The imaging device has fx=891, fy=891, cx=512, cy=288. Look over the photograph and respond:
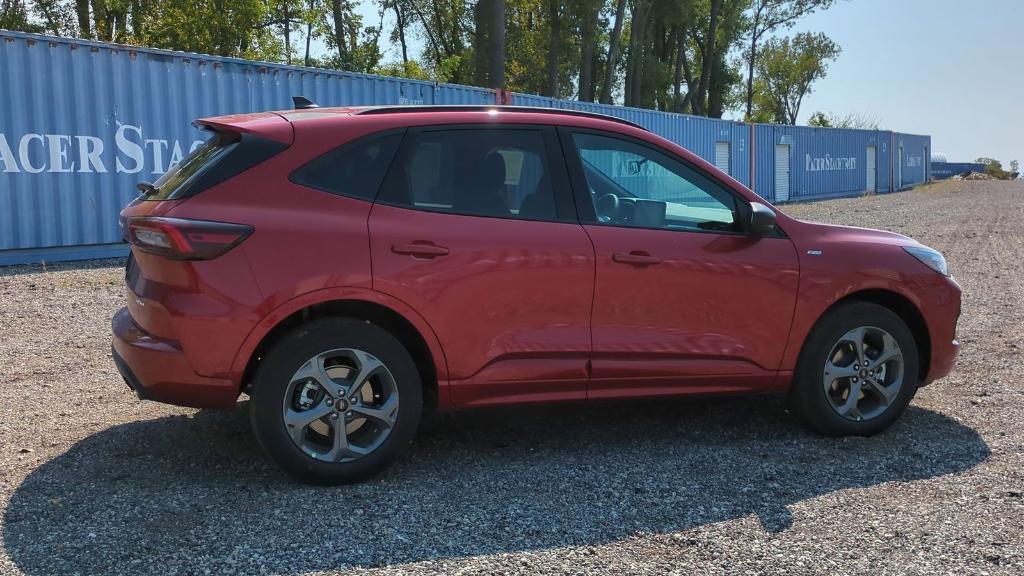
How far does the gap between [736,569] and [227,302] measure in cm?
225

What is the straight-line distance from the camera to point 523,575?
314 cm

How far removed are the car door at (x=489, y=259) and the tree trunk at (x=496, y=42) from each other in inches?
845

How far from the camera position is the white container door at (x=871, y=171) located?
41.0 meters

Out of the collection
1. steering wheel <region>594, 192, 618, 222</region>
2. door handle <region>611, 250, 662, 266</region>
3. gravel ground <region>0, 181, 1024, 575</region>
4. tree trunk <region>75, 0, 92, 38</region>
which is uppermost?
tree trunk <region>75, 0, 92, 38</region>

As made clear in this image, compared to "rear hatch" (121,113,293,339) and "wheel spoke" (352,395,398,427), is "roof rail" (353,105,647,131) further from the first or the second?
"wheel spoke" (352,395,398,427)

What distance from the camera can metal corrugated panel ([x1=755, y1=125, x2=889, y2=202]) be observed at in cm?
3077

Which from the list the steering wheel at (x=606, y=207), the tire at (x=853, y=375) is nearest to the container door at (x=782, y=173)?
the tire at (x=853, y=375)

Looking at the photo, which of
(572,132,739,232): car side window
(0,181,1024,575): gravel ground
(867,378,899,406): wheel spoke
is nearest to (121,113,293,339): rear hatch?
(0,181,1024,575): gravel ground

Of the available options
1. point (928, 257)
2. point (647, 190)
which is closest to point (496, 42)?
point (928, 257)

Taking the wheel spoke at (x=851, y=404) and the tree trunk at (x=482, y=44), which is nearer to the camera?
the wheel spoke at (x=851, y=404)

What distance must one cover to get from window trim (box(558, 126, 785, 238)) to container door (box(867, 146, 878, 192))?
3962 cm

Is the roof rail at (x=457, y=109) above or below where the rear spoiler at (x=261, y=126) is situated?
above

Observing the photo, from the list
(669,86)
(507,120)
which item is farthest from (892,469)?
(669,86)

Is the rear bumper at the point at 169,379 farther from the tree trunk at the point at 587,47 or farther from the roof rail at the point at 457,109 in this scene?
the tree trunk at the point at 587,47
